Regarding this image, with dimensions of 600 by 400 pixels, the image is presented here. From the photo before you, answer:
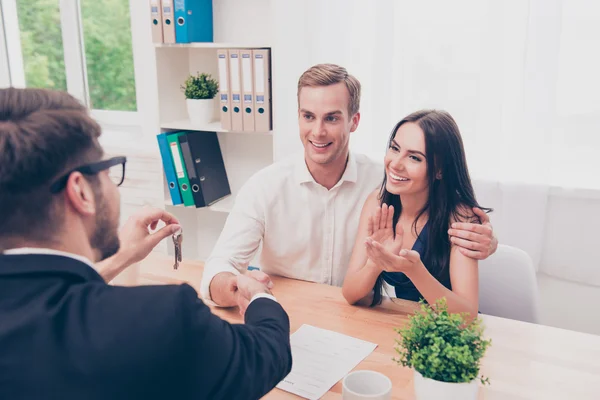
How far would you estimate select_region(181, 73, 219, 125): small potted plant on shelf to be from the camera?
2.92 meters

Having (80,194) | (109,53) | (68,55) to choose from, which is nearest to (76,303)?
(80,194)

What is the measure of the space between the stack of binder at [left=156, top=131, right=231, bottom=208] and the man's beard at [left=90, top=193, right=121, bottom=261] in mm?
1956

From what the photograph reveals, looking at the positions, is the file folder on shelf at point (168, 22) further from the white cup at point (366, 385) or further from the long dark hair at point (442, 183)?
the white cup at point (366, 385)

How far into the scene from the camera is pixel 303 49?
2676 mm

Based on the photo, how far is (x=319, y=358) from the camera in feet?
4.22

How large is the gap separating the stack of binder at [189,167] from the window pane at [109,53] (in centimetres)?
97

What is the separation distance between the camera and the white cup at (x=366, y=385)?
1.04 meters

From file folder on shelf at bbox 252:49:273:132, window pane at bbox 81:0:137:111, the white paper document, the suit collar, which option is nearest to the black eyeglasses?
the suit collar

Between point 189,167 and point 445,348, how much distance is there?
7.12 feet

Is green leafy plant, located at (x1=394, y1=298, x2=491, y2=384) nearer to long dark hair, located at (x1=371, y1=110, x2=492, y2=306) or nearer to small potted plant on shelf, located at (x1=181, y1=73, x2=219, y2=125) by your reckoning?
long dark hair, located at (x1=371, y1=110, x2=492, y2=306)

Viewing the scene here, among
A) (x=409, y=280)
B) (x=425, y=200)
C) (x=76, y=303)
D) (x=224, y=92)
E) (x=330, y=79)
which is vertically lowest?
(x=409, y=280)

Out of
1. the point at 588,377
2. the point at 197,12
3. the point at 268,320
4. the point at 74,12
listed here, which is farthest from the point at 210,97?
the point at 588,377

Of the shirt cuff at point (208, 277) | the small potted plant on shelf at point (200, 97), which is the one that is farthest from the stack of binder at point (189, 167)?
the shirt cuff at point (208, 277)

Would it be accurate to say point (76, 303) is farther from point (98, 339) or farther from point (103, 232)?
point (103, 232)
